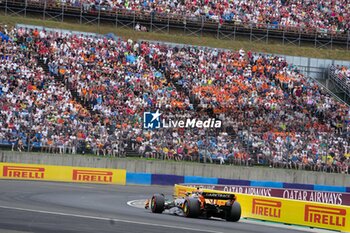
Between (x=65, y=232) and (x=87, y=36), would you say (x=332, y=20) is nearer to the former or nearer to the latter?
(x=87, y=36)

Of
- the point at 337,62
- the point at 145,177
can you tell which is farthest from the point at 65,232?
the point at 337,62

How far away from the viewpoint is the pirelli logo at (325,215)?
2111cm

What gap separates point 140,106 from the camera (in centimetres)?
4034

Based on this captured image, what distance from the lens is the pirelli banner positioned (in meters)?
36.7

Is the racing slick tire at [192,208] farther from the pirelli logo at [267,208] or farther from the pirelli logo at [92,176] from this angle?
the pirelli logo at [92,176]

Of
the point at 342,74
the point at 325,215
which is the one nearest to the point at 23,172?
the point at 325,215

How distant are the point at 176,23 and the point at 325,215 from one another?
3321cm

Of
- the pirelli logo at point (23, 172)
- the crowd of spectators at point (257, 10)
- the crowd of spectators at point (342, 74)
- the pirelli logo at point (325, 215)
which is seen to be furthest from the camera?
the crowd of spectators at point (257, 10)

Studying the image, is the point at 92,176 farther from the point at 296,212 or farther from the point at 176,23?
the point at 296,212

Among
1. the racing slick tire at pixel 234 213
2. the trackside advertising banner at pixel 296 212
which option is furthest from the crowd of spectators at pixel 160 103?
the racing slick tire at pixel 234 213

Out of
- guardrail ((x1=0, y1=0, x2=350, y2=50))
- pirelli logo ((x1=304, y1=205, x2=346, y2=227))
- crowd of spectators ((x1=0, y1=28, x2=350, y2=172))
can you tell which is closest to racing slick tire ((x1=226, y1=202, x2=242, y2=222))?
pirelli logo ((x1=304, y1=205, x2=346, y2=227))

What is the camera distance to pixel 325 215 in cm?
2175

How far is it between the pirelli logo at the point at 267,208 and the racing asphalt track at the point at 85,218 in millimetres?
680

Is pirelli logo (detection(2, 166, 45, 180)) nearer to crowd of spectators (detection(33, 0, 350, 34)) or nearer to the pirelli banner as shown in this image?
the pirelli banner
